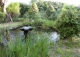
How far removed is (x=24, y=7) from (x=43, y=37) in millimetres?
8290

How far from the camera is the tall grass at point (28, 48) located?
292 centimetres

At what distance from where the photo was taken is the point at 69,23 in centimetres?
553

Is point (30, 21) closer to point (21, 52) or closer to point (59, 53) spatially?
point (59, 53)

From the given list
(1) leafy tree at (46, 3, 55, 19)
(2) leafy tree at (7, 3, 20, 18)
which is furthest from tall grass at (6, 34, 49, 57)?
(2) leafy tree at (7, 3, 20, 18)

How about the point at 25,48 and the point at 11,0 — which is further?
the point at 11,0

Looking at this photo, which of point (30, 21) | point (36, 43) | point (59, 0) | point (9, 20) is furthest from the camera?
point (59, 0)

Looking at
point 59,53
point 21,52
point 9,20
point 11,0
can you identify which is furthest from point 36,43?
point 11,0

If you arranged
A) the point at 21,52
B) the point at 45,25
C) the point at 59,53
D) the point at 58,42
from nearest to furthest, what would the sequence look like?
the point at 21,52
the point at 59,53
the point at 58,42
the point at 45,25

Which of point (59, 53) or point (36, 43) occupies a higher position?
point (36, 43)

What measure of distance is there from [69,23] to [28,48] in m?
2.95

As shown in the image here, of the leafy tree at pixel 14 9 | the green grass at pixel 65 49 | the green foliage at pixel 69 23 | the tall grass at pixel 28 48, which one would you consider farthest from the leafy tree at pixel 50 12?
the tall grass at pixel 28 48

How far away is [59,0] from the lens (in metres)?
12.4

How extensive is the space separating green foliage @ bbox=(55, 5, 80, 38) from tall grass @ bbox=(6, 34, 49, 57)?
2.16m

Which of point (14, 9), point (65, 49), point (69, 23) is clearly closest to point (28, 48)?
point (65, 49)
